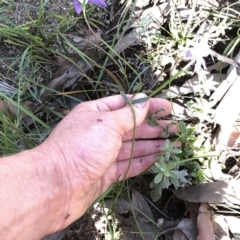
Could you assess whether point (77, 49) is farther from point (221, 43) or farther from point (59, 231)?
point (59, 231)

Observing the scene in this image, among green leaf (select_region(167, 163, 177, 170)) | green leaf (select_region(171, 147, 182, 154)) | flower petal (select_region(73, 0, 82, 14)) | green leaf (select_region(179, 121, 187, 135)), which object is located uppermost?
flower petal (select_region(73, 0, 82, 14))

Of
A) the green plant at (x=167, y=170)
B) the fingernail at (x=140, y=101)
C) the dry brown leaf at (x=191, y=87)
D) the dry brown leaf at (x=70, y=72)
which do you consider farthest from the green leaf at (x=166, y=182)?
the dry brown leaf at (x=70, y=72)

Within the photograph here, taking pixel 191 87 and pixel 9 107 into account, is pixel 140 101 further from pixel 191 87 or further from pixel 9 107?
pixel 9 107

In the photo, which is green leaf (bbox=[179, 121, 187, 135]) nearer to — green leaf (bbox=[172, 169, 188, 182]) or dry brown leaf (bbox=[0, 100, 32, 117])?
green leaf (bbox=[172, 169, 188, 182])

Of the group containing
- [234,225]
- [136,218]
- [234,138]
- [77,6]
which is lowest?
[136,218]

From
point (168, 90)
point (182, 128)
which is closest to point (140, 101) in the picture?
point (182, 128)

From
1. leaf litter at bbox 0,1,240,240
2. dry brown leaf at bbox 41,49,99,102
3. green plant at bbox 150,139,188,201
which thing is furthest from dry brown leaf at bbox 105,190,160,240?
dry brown leaf at bbox 41,49,99,102

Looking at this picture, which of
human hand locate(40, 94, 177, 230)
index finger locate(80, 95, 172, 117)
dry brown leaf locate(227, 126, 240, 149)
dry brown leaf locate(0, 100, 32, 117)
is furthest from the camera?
dry brown leaf locate(0, 100, 32, 117)

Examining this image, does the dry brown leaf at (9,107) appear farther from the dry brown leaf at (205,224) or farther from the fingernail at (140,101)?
the dry brown leaf at (205,224)
